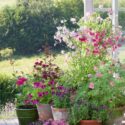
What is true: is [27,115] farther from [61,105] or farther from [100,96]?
[100,96]

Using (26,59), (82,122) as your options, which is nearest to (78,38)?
(82,122)

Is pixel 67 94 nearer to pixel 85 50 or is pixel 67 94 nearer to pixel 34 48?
pixel 85 50

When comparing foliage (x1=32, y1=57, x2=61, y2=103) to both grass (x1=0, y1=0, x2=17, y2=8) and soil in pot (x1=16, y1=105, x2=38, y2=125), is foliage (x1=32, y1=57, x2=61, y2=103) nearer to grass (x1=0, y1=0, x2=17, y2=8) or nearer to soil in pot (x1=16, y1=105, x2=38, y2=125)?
soil in pot (x1=16, y1=105, x2=38, y2=125)

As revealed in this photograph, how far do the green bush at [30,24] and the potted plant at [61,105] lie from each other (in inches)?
111

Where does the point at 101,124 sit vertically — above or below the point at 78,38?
below

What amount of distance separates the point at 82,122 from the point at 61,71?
2.29 feet

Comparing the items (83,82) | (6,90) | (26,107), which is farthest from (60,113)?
(6,90)

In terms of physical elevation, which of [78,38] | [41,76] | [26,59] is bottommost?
[26,59]

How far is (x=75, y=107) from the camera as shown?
3.36 meters

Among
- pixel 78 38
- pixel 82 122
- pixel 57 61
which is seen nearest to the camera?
pixel 82 122

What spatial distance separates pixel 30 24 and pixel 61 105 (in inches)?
121

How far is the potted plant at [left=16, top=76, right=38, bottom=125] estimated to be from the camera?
12.4 ft

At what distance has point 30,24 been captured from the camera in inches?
253

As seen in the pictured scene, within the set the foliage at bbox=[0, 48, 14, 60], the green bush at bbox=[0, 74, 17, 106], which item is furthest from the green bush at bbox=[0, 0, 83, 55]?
the green bush at bbox=[0, 74, 17, 106]
